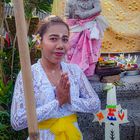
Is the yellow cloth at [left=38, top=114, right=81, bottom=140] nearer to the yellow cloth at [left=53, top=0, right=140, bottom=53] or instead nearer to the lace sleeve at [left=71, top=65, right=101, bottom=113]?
the lace sleeve at [left=71, top=65, right=101, bottom=113]

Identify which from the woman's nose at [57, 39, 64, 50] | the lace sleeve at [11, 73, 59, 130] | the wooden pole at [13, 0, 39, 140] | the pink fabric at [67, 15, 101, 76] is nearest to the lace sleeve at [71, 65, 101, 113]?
the lace sleeve at [11, 73, 59, 130]

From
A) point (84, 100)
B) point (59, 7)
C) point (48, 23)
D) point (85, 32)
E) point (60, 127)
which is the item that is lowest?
point (60, 127)

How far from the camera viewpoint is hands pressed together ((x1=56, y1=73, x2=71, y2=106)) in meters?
1.68

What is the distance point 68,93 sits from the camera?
1778mm

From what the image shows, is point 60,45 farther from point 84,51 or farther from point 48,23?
point 84,51

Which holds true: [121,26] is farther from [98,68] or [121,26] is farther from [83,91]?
[83,91]

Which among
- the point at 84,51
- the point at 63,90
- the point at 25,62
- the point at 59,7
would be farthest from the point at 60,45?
the point at 59,7

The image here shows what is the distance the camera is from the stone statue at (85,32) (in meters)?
3.80

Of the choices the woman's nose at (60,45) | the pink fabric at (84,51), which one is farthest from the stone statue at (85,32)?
the woman's nose at (60,45)

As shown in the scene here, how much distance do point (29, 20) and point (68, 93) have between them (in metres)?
1.30

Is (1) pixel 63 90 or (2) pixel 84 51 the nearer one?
(1) pixel 63 90

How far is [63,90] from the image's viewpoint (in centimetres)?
175

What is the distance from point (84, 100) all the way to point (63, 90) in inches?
10.1

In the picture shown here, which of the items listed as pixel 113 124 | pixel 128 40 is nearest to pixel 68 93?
pixel 113 124
